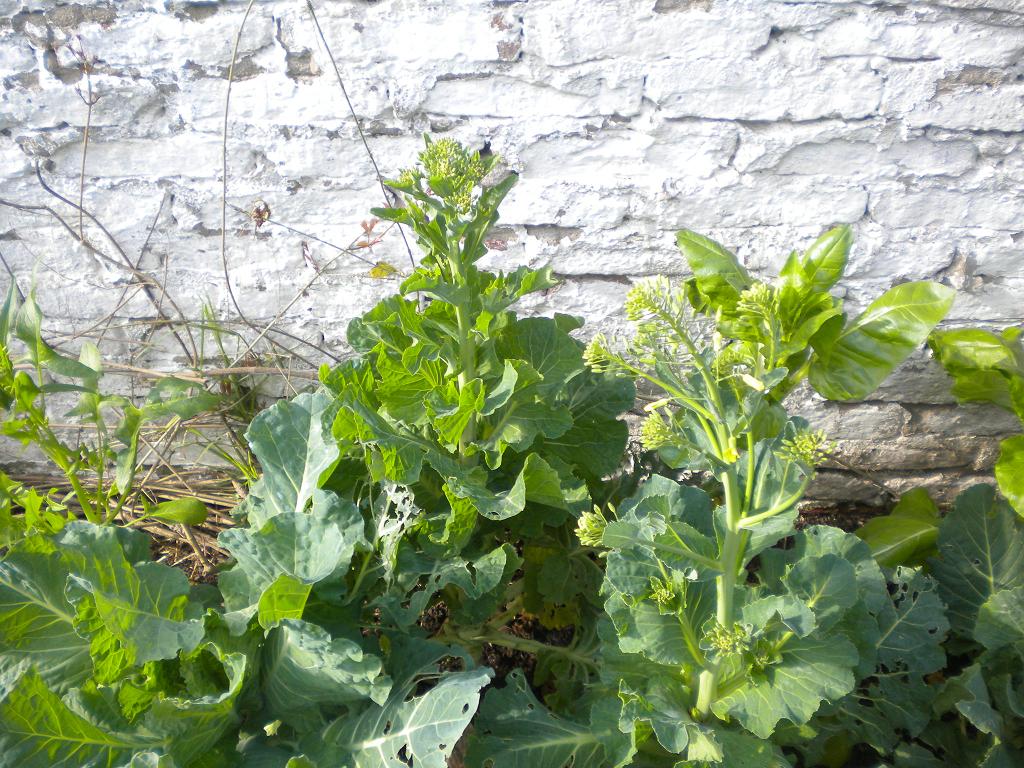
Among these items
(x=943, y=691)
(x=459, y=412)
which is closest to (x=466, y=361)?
(x=459, y=412)

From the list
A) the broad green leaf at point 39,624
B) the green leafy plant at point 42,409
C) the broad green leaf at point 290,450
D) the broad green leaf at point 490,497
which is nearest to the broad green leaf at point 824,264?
the broad green leaf at point 490,497

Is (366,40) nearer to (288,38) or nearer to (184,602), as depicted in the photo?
(288,38)

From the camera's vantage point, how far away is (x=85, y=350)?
1.71m

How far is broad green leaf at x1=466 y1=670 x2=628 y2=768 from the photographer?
54.6 inches

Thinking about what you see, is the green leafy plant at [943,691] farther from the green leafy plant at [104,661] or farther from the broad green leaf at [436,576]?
the green leafy plant at [104,661]

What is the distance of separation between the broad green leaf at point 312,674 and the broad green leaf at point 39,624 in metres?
0.34

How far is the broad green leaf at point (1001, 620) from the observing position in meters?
1.56

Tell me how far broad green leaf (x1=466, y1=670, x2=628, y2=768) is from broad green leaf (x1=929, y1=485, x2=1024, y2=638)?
0.89 meters

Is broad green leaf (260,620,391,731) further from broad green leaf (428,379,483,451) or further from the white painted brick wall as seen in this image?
the white painted brick wall

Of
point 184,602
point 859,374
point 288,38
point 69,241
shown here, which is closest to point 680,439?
point 859,374

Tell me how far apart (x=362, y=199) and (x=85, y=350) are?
0.80 metres

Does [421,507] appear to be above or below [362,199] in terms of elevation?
below

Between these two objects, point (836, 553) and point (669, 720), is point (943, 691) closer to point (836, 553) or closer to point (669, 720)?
point (836, 553)

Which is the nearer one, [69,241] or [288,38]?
[288,38]
